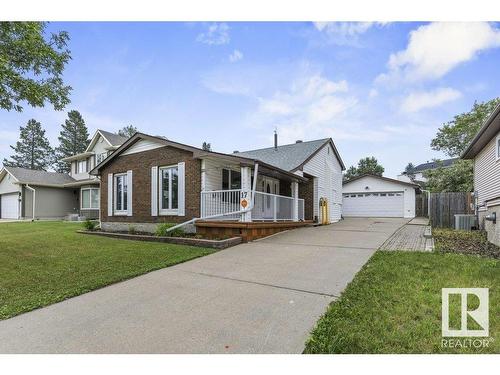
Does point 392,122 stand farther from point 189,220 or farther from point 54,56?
point 54,56

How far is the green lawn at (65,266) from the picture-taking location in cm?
415

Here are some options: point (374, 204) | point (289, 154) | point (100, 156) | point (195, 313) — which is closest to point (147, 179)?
point (289, 154)

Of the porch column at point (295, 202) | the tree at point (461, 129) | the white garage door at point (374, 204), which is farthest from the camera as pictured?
the tree at point (461, 129)

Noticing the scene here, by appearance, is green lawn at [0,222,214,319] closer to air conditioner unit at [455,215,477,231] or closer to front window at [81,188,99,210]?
air conditioner unit at [455,215,477,231]

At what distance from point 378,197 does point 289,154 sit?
10307 millimetres

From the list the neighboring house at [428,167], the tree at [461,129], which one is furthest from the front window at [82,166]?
the tree at [461,129]

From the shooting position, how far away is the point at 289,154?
1559cm

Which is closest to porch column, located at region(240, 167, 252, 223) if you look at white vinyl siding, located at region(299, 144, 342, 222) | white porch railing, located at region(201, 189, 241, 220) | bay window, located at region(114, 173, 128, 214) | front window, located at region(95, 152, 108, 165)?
white porch railing, located at region(201, 189, 241, 220)

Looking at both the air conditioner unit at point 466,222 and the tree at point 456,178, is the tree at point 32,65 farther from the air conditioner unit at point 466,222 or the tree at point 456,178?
the tree at point 456,178

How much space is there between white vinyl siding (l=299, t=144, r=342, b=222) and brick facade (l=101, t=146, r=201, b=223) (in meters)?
6.14

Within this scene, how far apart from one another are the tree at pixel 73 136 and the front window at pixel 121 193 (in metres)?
39.1

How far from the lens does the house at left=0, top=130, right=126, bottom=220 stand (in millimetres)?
21781
